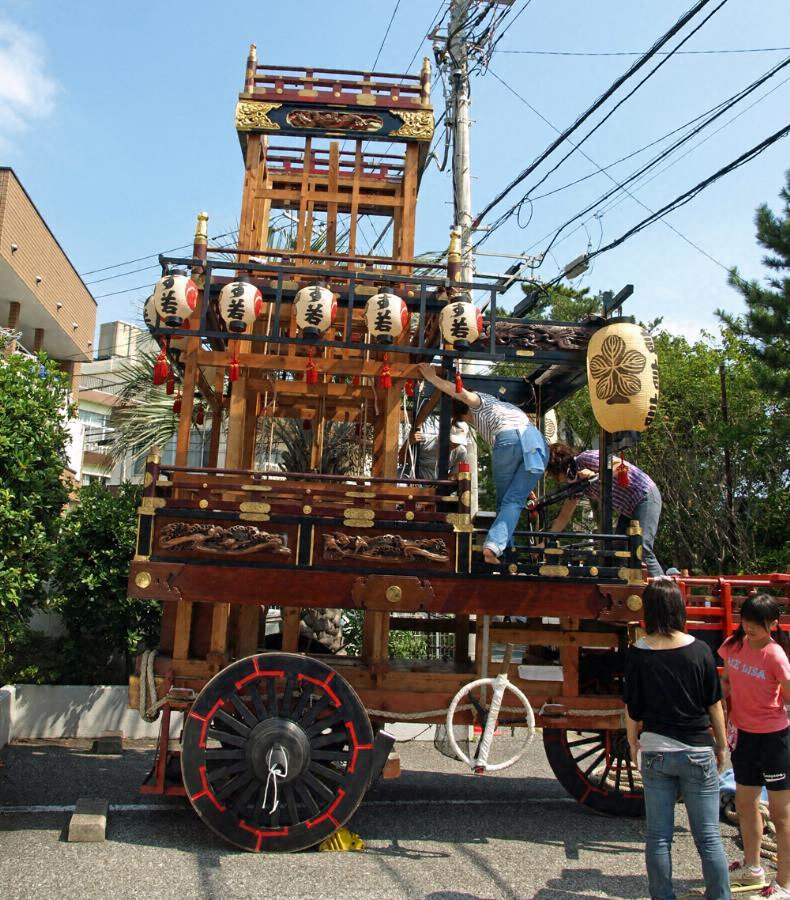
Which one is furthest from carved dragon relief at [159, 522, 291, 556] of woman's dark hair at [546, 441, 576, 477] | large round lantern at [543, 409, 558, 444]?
large round lantern at [543, 409, 558, 444]

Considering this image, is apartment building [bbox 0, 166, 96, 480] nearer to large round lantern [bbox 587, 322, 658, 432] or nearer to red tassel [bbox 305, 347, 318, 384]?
red tassel [bbox 305, 347, 318, 384]

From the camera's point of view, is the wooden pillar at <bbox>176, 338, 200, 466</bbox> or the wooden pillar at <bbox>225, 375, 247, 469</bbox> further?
the wooden pillar at <bbox>225, 375, 247, 469</bbox>

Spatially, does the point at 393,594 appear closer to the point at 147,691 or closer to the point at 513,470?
the point at 513,470

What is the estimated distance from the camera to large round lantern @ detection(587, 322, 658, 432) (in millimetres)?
6105

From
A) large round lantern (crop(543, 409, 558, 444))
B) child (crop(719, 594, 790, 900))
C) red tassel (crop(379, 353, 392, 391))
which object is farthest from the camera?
large round lantern (crop(543, 409, 558, 444))

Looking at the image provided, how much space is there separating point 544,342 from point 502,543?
6.51ft

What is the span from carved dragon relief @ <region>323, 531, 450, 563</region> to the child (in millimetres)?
2062

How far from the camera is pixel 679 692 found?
148 inches

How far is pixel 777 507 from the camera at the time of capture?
16.1 meters

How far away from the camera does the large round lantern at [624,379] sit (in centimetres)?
611

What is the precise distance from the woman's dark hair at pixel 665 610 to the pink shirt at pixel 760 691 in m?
0.86

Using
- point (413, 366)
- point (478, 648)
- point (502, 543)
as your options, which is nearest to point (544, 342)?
point (413, 366)

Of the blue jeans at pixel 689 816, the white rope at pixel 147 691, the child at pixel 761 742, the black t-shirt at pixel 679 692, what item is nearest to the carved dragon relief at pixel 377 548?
the white rope at pixel 147 691

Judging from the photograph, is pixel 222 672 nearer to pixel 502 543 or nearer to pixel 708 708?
pixel 502 543
